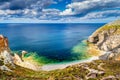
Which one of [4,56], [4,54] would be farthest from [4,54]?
[4,56]

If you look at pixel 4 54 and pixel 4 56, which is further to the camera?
pixel 4 54

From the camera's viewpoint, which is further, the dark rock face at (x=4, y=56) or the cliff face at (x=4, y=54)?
the cliff face at (x=4, y=54)

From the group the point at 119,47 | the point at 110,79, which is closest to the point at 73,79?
the point at 110,79

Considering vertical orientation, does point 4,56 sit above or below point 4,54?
below

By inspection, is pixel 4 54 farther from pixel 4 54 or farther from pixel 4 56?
pixel 4 56

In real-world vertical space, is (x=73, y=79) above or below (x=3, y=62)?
below

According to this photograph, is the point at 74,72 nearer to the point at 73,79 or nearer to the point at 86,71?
the point at 86,71

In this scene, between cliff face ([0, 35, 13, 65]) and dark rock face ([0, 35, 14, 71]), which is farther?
cliff face ([0, 35, 13, 65])

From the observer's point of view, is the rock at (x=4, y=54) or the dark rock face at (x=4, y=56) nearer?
the dark rock face at (x=4, y=56)

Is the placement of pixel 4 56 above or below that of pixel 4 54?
below

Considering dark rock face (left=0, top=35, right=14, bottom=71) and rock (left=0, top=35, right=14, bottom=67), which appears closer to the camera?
dark rock face (left=0, top=35, right=14, bottom=71)

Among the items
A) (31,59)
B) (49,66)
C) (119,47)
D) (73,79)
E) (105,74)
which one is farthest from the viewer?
(119,47)

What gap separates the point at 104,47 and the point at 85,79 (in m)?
143

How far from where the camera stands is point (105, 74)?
6419cm
